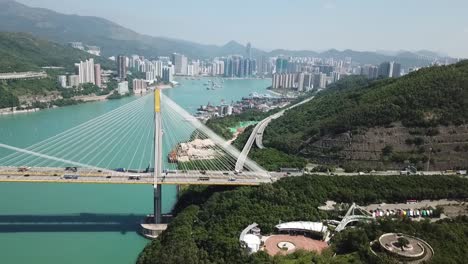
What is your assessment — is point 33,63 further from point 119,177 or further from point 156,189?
point 156,189

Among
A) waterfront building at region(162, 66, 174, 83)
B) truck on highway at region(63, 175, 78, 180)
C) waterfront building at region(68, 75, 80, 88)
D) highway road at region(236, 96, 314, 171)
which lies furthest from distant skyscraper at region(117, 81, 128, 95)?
truck on highway at region(63, 175, 78, 180)

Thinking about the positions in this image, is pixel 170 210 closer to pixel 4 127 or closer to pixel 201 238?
pixel 201 238

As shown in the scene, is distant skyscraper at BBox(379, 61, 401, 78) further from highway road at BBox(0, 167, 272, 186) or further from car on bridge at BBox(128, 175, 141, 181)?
car on bridge at BBox(128, 175, 141, 181)

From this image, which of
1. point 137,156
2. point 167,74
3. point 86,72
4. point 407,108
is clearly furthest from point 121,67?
point 407,108

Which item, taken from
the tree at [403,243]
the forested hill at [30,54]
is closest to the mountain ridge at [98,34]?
the forested hill at [30,54]

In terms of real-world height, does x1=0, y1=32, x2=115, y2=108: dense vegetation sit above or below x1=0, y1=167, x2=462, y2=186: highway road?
above

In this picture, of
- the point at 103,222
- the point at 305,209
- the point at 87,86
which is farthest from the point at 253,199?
the point at 87,86
